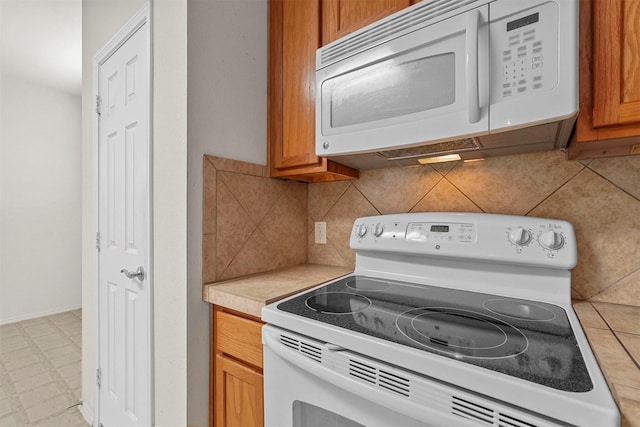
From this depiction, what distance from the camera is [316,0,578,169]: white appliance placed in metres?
0.75

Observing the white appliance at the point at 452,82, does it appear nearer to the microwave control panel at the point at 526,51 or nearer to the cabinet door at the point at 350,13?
the microwave control panel at the point at 526,51

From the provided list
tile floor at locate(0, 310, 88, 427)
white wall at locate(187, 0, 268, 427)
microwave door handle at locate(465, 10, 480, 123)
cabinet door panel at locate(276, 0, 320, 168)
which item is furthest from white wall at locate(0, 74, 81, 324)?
microwave door handle at locate(465, 10, 480, 123)

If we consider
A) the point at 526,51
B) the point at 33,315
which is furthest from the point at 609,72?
the point at 33,315

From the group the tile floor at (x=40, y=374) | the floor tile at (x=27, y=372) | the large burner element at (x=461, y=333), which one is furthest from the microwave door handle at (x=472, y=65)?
the floor tile at (x=27, y=372)

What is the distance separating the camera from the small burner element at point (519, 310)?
82 centimetres

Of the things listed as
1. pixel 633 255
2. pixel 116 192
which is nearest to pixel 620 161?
pixel 633 255

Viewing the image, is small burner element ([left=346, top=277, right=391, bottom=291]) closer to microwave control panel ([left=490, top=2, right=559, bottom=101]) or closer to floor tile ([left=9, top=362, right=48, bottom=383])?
microwave control panel ([left=490, top=2, right=559, bottom=101])

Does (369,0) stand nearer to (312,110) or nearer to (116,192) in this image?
(312,110)

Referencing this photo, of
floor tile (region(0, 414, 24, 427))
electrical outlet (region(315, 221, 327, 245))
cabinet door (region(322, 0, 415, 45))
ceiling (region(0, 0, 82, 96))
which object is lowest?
floor tile (region(0, 414, 24, 427))

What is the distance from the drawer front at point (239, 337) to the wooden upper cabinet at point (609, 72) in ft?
3.67

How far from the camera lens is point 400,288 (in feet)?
3.73

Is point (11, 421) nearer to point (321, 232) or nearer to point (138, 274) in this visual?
point (138, 274)

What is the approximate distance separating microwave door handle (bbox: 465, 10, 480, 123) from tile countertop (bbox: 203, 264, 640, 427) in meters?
0.62

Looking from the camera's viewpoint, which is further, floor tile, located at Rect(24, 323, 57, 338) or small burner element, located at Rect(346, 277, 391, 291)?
floor tile, located at Rect(24, 323, 57, 338)
